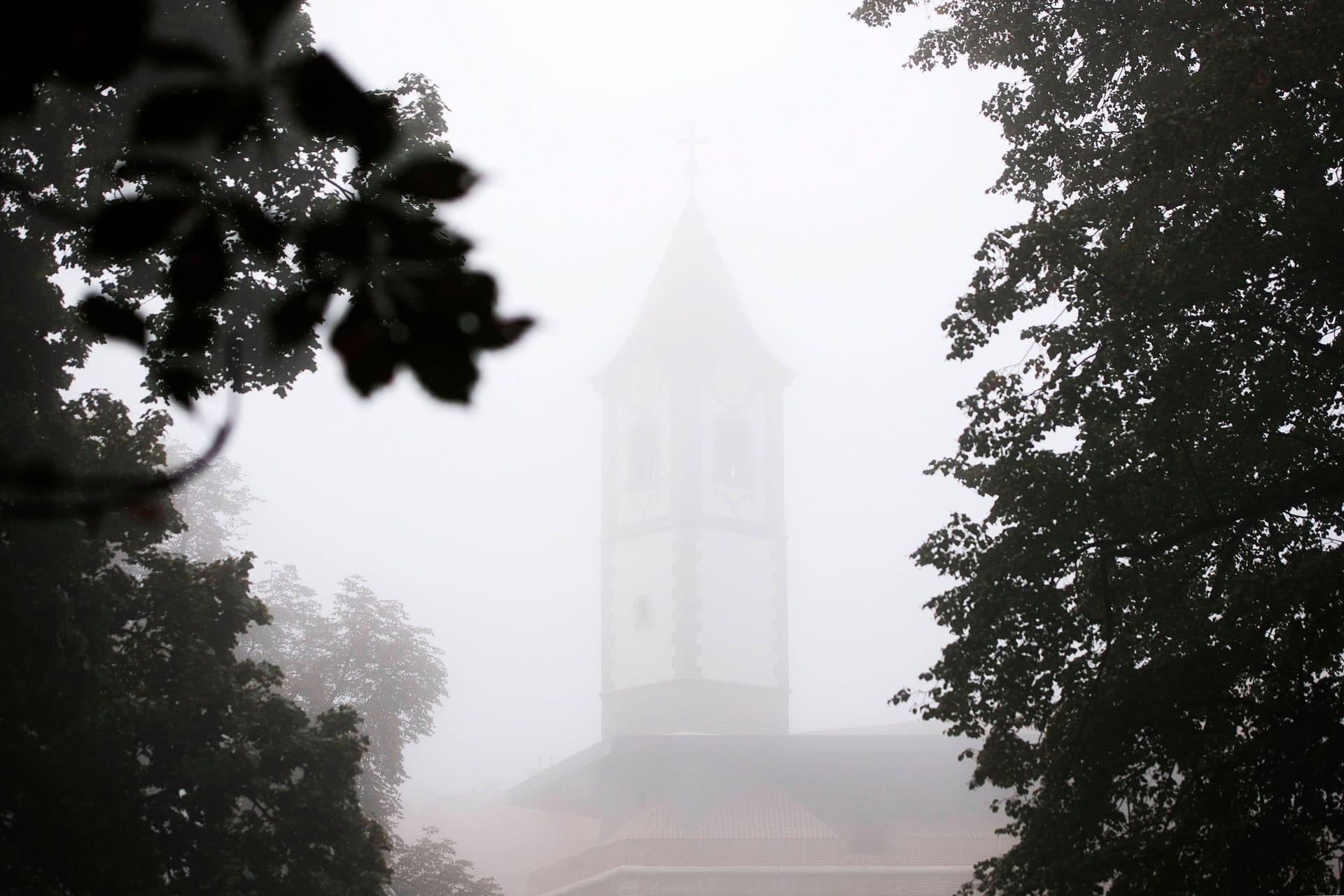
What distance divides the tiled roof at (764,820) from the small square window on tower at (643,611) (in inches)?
405

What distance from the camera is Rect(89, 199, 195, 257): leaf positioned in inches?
83.7

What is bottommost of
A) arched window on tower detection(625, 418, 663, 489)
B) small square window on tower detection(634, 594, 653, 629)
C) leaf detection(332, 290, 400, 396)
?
leaf detection(332, 290, 400, 396)

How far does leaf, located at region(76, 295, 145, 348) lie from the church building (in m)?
32.6

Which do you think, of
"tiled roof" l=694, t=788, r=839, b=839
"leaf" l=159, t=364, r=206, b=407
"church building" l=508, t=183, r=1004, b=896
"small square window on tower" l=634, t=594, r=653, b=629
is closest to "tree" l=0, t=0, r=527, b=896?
"leaf" l=159, t=364, r=206, b=407

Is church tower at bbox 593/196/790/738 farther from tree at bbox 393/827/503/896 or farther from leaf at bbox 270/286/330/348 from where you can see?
leaf at bbox 270/286/330/348

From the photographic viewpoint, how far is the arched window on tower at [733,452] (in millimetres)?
47406

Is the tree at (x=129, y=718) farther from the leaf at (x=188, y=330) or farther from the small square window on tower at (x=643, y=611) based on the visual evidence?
the small square window on tower at (x=643, y=611)

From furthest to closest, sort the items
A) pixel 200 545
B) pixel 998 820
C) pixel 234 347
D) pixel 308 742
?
pixel 200 545
pixel 998 820
pixel 308 742
pixel 234 347

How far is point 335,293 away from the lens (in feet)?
7.84

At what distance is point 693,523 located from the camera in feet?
150

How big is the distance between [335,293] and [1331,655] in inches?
361

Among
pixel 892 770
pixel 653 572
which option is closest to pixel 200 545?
pixel 653 572

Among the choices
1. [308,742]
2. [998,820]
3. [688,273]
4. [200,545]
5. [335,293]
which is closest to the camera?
[335,293]

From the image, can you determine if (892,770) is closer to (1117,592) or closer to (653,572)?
(653,572)
